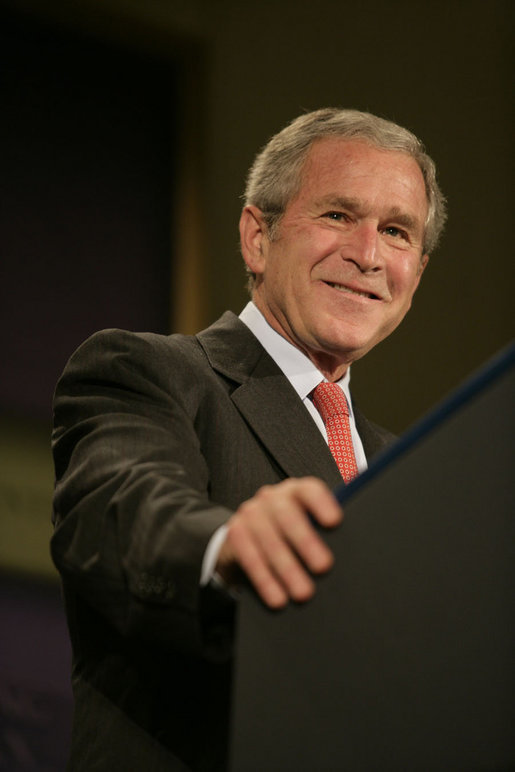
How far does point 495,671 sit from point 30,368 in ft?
8.63

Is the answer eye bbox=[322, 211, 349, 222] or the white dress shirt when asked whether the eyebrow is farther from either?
the white dress shirt

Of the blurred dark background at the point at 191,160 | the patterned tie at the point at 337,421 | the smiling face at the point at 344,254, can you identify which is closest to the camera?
the patterned tie at the point at 337,421

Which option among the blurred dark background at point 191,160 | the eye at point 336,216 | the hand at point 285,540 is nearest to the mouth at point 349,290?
the eye at point 336,216

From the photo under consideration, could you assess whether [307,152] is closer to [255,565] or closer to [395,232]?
[395,232]

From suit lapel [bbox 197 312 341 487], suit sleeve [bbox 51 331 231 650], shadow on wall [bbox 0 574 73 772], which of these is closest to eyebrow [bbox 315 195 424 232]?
suit lapel [bbox 197 312 341 487]

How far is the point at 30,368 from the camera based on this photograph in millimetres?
3150

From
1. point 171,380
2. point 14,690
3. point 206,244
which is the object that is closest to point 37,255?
point 206,244

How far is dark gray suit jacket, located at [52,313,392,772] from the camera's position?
33.2 inches

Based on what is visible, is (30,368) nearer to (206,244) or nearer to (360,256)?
(206,244)

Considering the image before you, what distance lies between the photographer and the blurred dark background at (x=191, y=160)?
125 inches

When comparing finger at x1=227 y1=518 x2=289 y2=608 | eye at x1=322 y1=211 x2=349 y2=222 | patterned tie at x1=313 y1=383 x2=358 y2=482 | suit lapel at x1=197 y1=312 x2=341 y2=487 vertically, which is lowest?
patterned tie at x1=313 y1=383 x2=358 y2=482

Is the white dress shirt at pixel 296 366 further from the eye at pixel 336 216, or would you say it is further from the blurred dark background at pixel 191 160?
the blurred dark background at pixel 191 160

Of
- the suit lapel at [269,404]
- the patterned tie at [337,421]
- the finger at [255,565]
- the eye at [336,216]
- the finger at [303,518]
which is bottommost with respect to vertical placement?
the patterned tie at [337,421]

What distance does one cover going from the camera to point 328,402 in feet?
5.07
